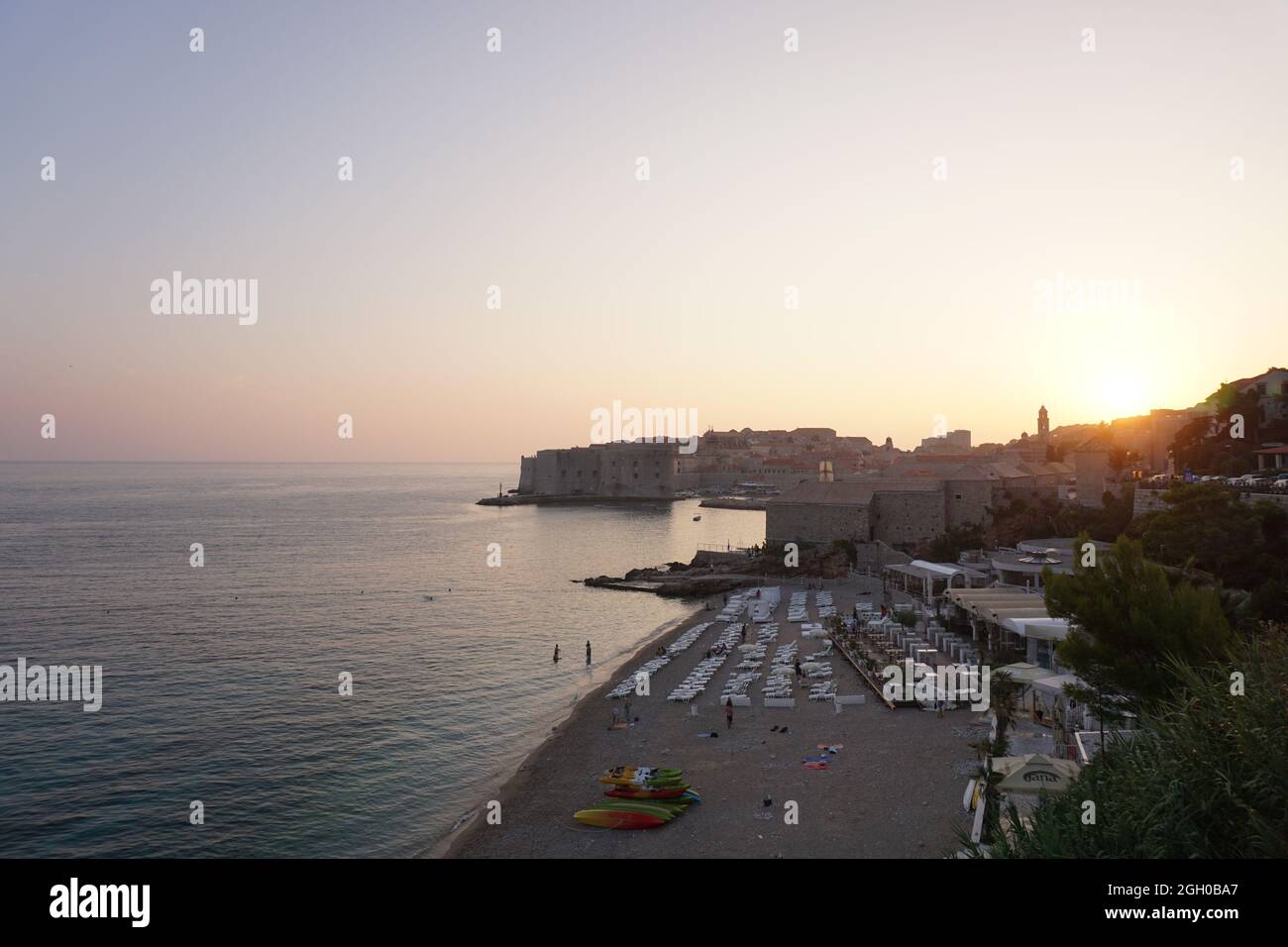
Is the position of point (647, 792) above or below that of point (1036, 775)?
below

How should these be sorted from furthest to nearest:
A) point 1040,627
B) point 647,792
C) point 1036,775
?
point 1040,627 < point 647,792 < point 1036,775

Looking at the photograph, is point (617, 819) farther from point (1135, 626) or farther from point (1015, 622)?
point (1015, 622)

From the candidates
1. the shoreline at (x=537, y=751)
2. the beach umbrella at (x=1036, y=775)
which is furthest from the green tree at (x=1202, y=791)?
the shoreline at (x=537, y=751)

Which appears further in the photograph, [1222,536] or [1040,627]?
[1222,536]

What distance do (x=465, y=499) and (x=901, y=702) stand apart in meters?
90.5

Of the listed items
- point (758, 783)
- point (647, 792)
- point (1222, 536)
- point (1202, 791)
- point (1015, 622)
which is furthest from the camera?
point (1222, 536)

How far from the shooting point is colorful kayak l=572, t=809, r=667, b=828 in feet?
35.9

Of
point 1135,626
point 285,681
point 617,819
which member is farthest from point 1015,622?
point 285,681

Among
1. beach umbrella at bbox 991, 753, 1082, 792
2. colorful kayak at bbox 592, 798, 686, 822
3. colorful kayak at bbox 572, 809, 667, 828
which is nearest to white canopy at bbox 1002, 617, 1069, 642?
beach umbrella at bbox 991, 753, 1082, 792

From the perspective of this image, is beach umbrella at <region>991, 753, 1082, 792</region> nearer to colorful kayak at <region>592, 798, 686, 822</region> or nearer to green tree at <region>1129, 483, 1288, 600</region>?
colorful kayak at <region>592, 798, 686, 822</region>

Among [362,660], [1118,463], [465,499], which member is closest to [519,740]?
[362,660]

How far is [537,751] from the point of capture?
14781 mm

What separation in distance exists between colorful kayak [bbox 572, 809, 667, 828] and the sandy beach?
111mm

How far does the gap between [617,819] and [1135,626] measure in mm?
6713
